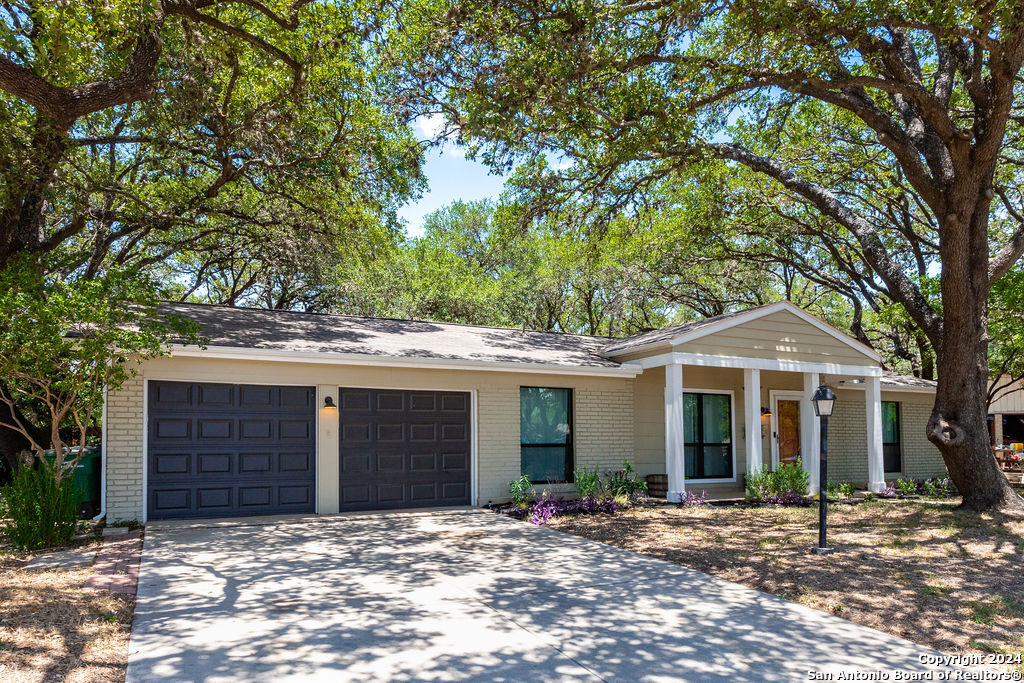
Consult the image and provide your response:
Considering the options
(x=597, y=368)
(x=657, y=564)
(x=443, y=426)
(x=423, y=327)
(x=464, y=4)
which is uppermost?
(x=464, y=4)

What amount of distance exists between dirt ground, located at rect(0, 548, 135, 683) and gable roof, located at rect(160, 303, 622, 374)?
4.45 metres

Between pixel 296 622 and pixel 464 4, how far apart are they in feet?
24.5

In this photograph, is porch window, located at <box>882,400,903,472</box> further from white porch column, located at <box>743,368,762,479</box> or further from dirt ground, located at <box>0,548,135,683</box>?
dirt ground, located at <box>0,548,135,683</box>

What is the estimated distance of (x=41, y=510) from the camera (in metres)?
8.14

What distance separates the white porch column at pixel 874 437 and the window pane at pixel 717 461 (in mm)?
2804

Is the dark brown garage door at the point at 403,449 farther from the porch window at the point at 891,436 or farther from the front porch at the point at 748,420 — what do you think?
the porch window at the point at 891,436

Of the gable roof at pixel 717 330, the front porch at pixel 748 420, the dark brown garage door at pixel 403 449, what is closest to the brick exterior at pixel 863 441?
the front porch at pixel 748 420

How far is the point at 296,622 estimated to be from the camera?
17.6 ft

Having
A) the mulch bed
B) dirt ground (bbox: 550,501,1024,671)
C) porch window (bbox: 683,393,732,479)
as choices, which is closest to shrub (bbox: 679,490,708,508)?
dirt ground (bbox: 550,501,1024,671)

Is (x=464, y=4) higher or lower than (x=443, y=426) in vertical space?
higher

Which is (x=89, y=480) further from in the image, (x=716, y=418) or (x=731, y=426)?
(x=731, y=426)

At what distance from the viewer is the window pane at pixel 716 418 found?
14.9 metres

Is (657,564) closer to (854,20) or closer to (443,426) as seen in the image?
(443,426)

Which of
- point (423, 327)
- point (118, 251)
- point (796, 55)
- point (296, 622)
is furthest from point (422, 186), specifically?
point (296, 622)
